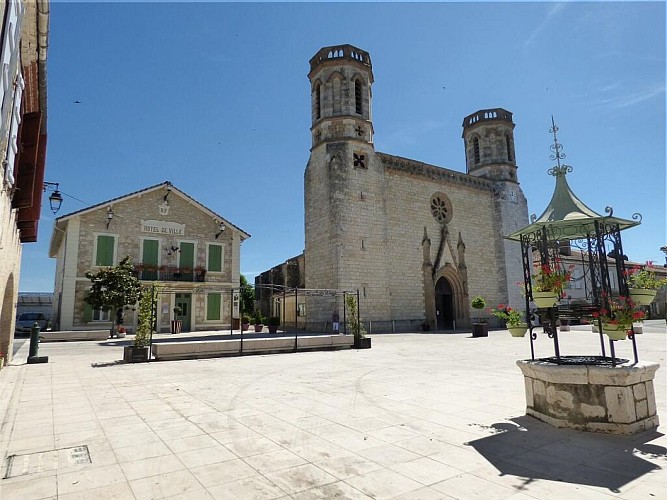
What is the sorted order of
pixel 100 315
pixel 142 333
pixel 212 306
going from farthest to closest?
pixel 212 306 → pixel 100 315 → pixel 142 333

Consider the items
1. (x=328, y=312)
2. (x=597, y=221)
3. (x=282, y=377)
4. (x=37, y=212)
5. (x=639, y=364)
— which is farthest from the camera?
(x=328, y=312)

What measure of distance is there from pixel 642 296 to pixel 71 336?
19597mm

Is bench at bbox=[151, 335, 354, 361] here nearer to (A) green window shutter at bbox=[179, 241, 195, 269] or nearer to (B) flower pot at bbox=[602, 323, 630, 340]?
(B) flower pot at bbox=[602, 323, 630, 340]

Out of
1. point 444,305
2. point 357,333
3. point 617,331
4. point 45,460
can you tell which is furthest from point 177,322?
point 617,331

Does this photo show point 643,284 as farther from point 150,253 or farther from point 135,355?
point 150,253

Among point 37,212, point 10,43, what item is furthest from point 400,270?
point 10,43

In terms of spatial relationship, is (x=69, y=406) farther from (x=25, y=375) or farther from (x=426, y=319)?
(x=426, y=319)

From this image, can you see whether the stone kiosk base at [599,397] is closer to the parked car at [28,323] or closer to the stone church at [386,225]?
the stone church at [386,225]

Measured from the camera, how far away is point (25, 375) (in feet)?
26.9

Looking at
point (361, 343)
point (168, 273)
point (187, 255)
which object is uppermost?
point (187, 255)

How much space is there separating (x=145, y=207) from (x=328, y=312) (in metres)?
11.3

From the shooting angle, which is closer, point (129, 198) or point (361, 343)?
point (361, 343)

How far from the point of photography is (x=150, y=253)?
2172 cm

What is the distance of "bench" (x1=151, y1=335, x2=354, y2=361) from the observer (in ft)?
35.0
